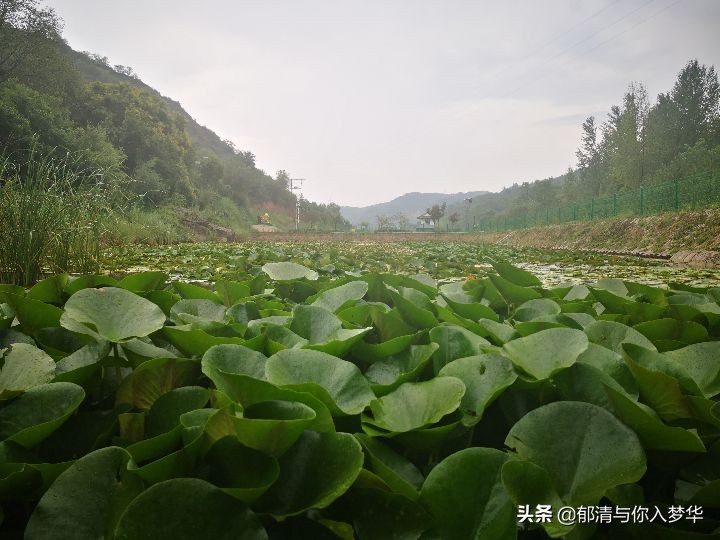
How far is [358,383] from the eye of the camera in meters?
0.62

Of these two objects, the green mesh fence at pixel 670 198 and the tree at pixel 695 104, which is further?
the tree at pixel 695 104

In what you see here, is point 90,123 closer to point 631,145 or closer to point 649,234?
point 649,234

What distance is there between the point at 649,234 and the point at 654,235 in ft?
0.85

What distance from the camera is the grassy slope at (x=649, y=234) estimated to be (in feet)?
28.0

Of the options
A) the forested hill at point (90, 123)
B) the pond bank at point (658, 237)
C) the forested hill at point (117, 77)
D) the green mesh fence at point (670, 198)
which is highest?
the forested hill at point (117, 77)

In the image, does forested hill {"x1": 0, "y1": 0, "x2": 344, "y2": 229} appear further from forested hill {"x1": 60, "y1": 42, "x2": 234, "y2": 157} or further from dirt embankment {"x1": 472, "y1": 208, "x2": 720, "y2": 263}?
dirt embankment {"x1": 472, "y1": 208, "x2": 720, "y2": 263}

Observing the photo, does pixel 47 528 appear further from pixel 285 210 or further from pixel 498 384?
pixel 285 210

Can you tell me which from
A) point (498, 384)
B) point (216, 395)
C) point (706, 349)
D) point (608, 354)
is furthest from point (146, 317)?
point (706, 349)

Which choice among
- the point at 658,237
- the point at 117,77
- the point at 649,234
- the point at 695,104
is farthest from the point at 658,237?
the point at 117,77

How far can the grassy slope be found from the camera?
853 centimetres

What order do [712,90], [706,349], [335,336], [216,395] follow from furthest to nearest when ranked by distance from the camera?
[712,90]
[335,336]
[706,349]
[216,395]

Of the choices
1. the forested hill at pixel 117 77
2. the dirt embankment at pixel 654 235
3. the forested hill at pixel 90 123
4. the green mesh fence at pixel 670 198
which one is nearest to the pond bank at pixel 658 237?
the dirt embankment at pixel 654 235

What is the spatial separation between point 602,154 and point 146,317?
56.1 meters

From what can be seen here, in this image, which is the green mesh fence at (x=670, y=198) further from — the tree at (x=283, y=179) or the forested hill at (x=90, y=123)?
the tree at (x=283, y=179)
